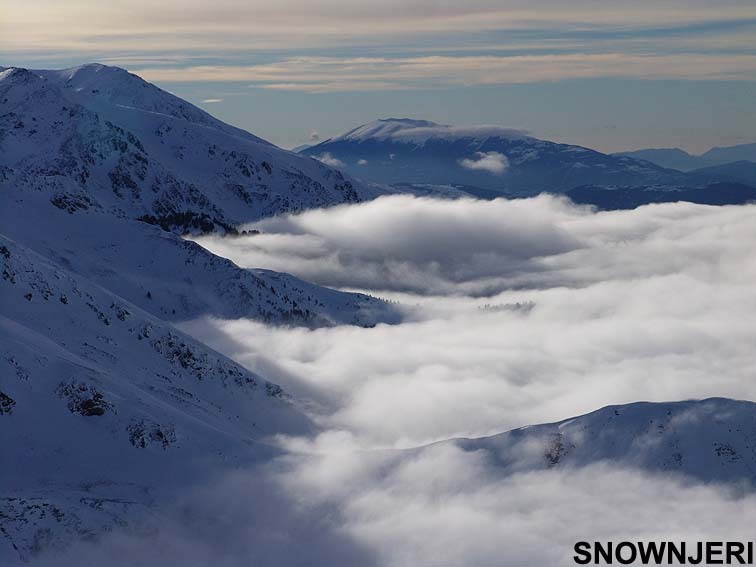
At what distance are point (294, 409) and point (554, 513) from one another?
2498 inches

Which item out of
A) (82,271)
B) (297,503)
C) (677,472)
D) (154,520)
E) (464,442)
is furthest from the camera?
(82,271)

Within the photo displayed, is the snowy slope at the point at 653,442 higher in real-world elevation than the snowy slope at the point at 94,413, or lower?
lower

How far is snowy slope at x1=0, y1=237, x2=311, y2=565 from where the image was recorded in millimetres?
74688

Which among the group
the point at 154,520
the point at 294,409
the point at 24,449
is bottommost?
the point at 294,409

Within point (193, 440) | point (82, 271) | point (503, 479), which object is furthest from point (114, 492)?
point (82, 271)

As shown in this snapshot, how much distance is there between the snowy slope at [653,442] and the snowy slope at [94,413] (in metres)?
34.0

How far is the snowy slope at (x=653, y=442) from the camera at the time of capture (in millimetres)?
99500

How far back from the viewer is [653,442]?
10219 centimetres

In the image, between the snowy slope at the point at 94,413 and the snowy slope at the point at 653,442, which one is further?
the snowy slope at the point at 653,442

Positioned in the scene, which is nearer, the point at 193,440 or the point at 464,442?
the point at 193,440

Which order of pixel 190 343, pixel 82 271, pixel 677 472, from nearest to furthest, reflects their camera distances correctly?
pixel 677 472 < pixel 190 343 < pixel 82 271

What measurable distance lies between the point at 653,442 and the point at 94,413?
66914 millimetres

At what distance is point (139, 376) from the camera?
113 metres

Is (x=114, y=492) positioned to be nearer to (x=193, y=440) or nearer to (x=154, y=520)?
(x=154, y=520)
